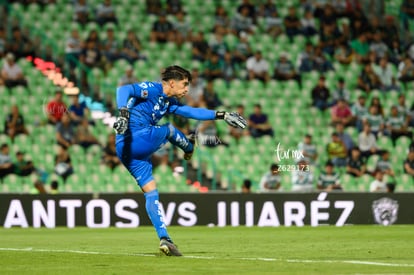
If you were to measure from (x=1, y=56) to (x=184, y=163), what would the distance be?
5.21 metres

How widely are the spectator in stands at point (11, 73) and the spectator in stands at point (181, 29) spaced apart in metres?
4.22

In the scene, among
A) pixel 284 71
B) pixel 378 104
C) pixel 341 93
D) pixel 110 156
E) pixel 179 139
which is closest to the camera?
pixel 179 139

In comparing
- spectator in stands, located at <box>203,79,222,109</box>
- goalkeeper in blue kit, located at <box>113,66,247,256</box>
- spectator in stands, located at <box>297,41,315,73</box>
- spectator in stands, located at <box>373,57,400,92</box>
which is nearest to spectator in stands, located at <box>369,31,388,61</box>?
spectator in stands, located at <box>373,57,400,92</box>

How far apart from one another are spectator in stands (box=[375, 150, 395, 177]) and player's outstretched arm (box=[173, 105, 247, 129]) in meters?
11.6

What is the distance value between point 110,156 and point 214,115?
1109 centimetres

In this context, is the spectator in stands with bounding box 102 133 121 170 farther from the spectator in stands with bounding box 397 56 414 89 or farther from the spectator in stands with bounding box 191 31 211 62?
the spectator in stands with bounding box 397 56 414 89

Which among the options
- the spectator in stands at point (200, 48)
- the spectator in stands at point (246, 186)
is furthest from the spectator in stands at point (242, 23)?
the spectator in stands at point (246, 186)

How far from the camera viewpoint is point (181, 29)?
26.8 meters

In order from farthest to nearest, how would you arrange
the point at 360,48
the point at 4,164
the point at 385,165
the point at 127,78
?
1. the point at 360,48
2. the point at 127,78
3. the point at 385,165
4. the point at 4,164

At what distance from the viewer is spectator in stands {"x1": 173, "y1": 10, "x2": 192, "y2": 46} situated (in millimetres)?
26547

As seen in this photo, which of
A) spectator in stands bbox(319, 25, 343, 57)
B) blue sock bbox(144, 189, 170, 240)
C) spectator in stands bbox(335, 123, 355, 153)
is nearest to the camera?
blue sock bbox(144, 189, 170, 240)

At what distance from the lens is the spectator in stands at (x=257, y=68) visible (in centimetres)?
A: 2612

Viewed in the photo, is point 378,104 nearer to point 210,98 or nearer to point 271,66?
point 271,66

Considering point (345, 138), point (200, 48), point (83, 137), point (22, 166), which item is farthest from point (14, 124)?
point (345, 138)
